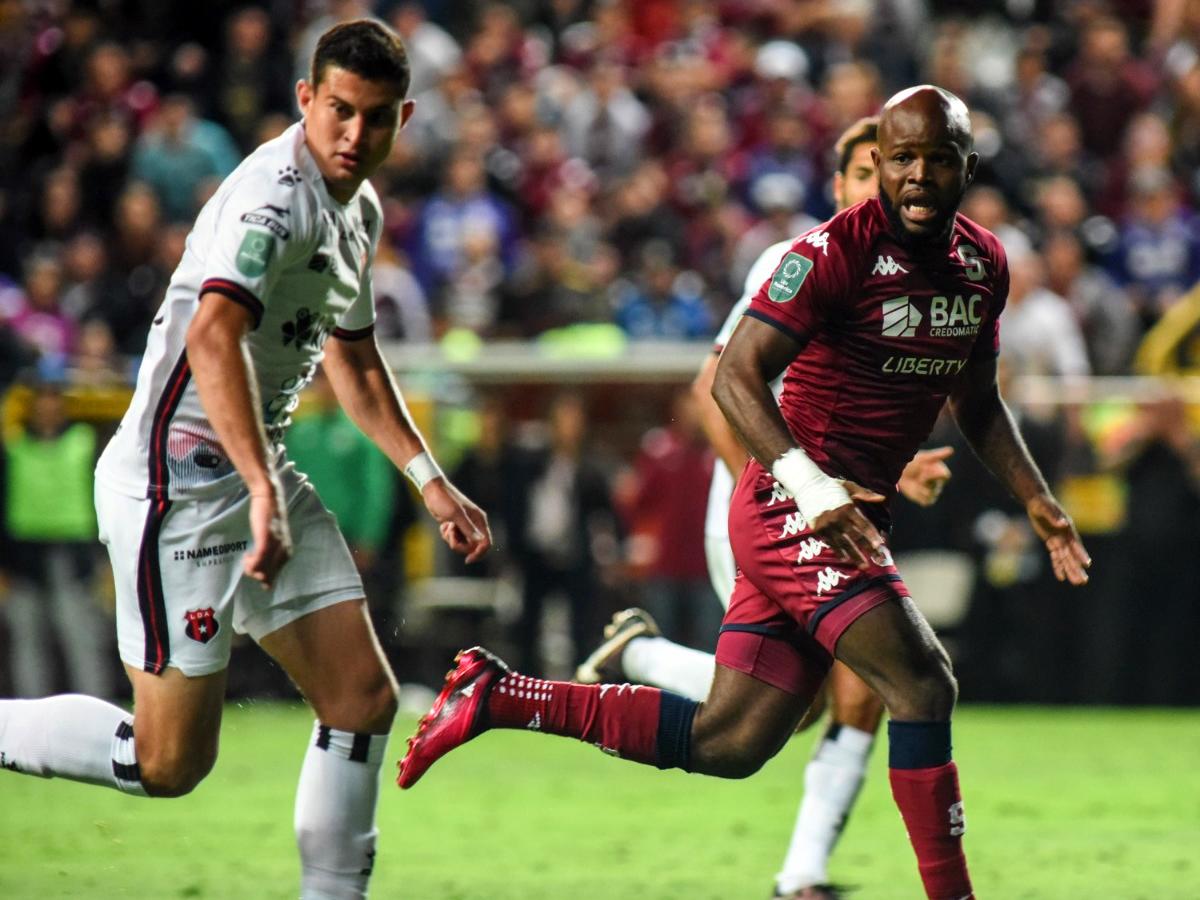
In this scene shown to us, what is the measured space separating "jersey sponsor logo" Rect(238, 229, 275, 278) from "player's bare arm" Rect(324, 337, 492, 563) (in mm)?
877

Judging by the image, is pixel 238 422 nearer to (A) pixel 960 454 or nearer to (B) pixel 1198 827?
(B) pixel 1198 827

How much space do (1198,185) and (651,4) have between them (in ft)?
18.4

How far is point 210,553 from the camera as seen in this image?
564 cm

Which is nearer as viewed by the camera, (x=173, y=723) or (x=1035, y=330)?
(x=173, y=723)

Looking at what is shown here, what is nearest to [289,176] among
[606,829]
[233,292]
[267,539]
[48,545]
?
[233,292]

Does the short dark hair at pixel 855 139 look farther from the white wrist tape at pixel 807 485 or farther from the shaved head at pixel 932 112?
the white wrist tape at pixel 807 485

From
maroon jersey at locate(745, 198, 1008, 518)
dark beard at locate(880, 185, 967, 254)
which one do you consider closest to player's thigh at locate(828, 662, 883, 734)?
maroon jersey at locate(745, 198, 1008, 518)

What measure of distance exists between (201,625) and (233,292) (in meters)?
1.00

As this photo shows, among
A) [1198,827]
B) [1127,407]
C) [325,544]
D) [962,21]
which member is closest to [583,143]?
[962,21]

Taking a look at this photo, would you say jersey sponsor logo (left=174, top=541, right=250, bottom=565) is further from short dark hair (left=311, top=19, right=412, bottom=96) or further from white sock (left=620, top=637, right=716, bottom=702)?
white sock (left=620, top=637, right=716, bottom=702)

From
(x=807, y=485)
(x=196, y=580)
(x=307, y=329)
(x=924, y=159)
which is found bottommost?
(x=196, y=580)

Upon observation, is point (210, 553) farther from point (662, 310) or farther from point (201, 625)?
point (662, 310)

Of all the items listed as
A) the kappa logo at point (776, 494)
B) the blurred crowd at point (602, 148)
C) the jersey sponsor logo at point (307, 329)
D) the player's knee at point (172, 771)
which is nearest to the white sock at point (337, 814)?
the player's knee at point (172, 771)

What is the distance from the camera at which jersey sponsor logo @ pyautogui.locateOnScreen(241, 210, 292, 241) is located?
5.30 m
